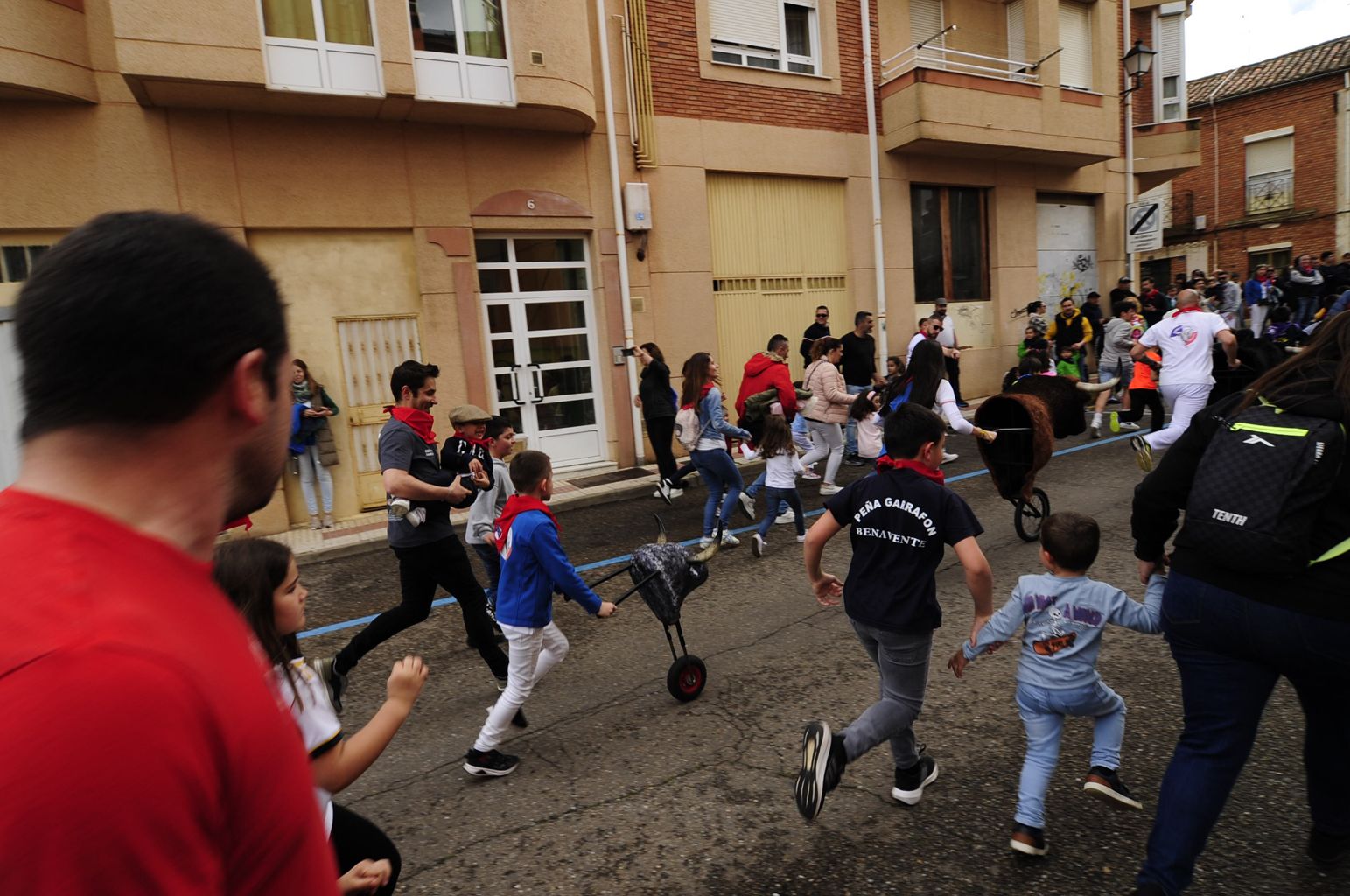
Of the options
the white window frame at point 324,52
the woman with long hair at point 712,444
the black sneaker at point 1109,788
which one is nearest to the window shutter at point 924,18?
the white window frame at point 324,52

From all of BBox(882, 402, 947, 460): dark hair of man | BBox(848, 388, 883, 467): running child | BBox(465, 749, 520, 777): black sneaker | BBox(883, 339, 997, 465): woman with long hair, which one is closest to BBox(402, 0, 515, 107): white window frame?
BBox(848, 388, 883, 467): running child

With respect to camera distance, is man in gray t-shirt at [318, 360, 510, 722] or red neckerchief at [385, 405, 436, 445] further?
red neckerchief at [385, 405, 436, 445]

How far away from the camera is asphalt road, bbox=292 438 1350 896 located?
2.91 m

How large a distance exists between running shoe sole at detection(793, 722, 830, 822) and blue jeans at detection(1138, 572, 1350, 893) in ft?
3.34

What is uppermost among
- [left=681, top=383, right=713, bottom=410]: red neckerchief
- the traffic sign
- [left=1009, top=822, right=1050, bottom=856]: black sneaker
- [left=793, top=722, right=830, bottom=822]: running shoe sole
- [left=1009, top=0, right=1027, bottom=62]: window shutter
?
[left=1009, top=0, right=1027, bottom=62]: window shutter

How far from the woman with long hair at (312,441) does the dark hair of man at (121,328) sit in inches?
345

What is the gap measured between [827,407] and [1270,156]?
97.1 ft

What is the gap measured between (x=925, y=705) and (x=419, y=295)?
8541 millimetres

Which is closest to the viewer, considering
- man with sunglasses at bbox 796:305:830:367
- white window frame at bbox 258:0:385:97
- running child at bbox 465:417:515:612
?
running child at bbox 465:417:515:612

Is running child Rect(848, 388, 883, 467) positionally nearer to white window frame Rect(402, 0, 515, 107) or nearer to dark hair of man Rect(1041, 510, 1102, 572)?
dark hair of man Rect(1041, 510, 1102, 572)

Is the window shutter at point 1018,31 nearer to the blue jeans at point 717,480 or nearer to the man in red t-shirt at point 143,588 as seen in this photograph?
the blue jeans at point 717,480

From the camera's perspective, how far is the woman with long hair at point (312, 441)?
9148 mm

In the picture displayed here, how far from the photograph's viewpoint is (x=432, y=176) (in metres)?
10.5

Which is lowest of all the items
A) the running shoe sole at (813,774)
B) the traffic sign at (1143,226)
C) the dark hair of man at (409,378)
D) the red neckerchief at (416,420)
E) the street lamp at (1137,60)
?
the running shoe sole at (813,774)
